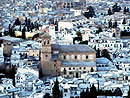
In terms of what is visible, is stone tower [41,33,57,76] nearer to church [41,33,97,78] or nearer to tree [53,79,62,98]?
church [41,33,97,78]

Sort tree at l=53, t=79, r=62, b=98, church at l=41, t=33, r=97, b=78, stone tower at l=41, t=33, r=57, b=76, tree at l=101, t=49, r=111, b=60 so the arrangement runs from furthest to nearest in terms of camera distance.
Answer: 1. tree at l=101, t=49, r=111, b=60
2. stone tower at l=41, t=33, r=57, b=76
3. church at l=41, t=33, r=97, b=78
4. tree at l=53, t=79, r=62, b=98

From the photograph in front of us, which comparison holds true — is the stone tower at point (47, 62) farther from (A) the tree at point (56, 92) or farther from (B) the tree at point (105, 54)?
(B) the tree at point (105, 54)

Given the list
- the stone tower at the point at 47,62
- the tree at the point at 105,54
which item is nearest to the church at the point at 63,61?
the stone tower at the point at 47,62

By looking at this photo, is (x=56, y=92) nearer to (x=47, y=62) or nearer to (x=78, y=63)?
(x=47, y=62)

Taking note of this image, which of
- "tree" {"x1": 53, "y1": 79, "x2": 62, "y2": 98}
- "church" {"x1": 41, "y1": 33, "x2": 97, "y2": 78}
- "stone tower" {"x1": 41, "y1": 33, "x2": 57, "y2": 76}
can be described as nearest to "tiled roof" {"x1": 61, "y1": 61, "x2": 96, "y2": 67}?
"church" {"x1": 41, "y1": 33, "x2": 97, "y2": 78}

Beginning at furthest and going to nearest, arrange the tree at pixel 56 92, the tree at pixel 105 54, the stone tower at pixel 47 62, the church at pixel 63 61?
the tree at pixel 105 54, the stone tower at pixel 47 62, the church at pixel 63 61, the tree at pixel 56 92

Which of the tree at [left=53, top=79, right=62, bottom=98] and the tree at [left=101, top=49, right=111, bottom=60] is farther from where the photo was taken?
the tree at [left=101, top=49, right=111, bottom=60]

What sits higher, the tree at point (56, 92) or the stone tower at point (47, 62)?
the stone tower at point (47, 62)

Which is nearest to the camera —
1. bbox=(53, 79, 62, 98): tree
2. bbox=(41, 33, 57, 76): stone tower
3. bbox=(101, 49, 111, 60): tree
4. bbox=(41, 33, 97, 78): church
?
bbox=(53, 79, 62, 98): tree
